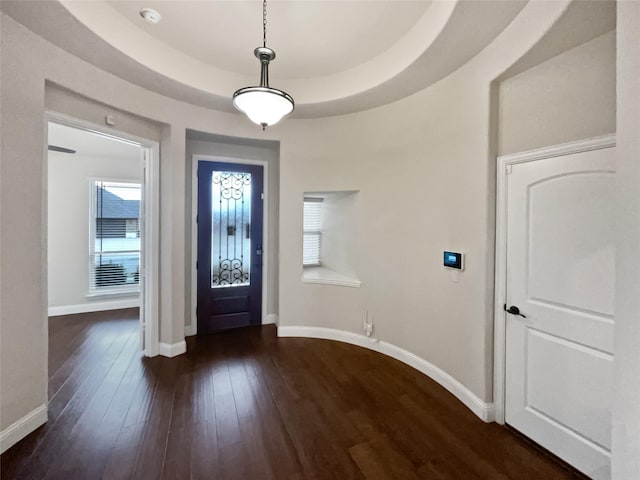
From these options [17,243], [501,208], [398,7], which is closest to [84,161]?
[17,243]

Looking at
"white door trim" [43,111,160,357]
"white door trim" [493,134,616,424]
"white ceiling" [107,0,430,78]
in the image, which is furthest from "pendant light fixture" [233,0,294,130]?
"white door trim" [493,134,616,424]

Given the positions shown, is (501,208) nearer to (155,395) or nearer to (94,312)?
(155,395)

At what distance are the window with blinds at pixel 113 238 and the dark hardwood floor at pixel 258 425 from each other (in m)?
2.15

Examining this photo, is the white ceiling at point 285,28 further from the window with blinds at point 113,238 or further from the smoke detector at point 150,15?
the window with blinds at point 113,238

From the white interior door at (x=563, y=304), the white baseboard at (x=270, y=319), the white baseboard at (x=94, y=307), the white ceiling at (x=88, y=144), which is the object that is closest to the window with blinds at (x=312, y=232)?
the white baseboard at (x=270, y=319)

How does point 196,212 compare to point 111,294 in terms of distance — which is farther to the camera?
point 111,294

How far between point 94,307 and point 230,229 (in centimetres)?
316

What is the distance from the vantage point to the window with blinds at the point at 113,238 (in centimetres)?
503

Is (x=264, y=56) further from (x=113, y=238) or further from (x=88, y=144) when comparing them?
(x=113, y=238)

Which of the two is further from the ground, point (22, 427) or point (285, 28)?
point (285, 28)

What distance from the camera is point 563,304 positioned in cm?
185

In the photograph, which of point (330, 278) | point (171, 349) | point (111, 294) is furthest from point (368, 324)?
point (111, 294)

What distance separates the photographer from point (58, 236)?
15.6ft

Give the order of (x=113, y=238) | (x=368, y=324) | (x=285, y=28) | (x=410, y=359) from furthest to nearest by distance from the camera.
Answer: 1. (x=113, y=238)
2. (x=368, y=324)
3. (x=410, y=359)
4. (x=285, y=28)
